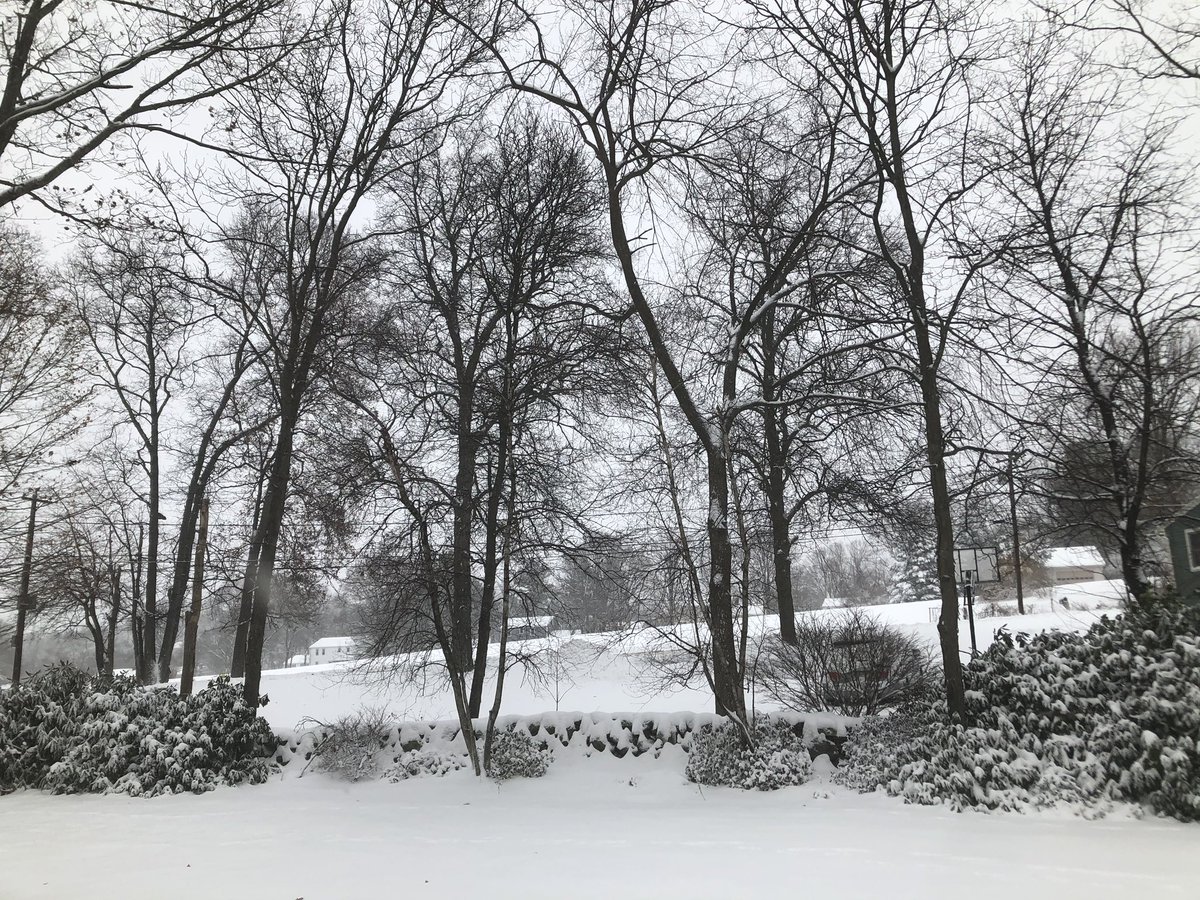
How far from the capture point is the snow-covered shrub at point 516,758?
9906 millimetres

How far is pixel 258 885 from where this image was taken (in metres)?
5.70

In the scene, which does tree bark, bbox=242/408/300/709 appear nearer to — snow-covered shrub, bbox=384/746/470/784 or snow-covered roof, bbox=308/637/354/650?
snow-covered shrub, bbox=384/746/470/784

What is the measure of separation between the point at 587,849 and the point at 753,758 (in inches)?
129

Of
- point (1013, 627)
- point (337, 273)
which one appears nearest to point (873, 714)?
point (337, 273)

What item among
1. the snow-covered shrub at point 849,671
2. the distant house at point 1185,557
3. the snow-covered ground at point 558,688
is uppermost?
the distant house at point 1185,557

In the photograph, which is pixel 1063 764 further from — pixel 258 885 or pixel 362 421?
pixel 362 421

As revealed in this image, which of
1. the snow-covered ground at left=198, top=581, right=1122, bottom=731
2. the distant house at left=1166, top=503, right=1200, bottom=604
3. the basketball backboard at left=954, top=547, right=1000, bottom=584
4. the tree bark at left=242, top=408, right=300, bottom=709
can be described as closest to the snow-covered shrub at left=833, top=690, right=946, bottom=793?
the snow-covered ground at left=198, top=581, right=1122, bottom=731

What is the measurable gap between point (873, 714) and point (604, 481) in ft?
17.6

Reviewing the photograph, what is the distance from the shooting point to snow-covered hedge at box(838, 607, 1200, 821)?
658 centimetres

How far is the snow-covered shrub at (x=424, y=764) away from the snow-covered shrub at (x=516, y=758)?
2.09 ft

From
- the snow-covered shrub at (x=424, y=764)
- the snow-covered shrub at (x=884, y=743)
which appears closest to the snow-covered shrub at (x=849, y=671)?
the snow-covered shrub at (x=884, y=743)

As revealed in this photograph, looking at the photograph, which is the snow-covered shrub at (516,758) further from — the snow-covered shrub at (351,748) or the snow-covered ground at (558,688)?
the snow-covered shrub at (351,748)

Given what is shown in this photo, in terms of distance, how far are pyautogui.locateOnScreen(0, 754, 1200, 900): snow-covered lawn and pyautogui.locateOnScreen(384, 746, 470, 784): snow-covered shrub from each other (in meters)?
1.03

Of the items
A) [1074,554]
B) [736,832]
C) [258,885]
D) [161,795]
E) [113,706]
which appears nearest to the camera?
[258,885]
